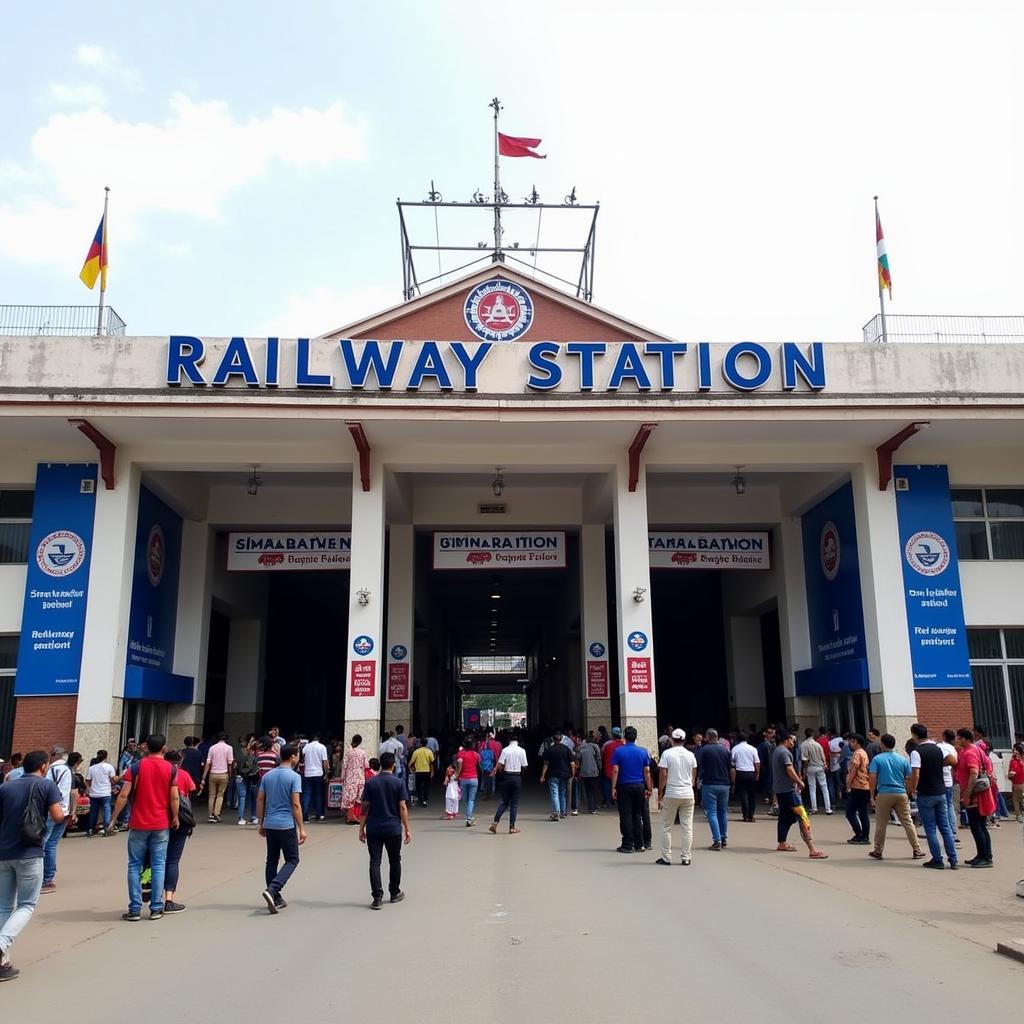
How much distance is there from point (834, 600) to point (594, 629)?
4.81 meters

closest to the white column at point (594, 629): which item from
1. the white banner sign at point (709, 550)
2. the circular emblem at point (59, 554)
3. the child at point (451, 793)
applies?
the white banner sign at point (709, 550)

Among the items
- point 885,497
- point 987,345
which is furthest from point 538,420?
point 987,345

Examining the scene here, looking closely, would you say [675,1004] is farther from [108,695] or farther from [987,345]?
[987,345]

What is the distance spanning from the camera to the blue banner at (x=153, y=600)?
16.8 m

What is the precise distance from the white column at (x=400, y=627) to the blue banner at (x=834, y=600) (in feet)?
26.6

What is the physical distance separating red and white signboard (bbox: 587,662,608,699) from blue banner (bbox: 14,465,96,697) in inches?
375

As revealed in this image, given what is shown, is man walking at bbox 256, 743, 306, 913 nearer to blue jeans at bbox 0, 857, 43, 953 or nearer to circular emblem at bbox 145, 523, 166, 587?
blue jeans at bbox 0, 857, 43, 953

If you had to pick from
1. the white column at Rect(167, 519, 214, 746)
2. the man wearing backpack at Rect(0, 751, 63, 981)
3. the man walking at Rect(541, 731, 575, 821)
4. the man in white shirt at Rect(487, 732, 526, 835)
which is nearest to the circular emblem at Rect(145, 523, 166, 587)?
the white column at Rect(167, 519, 214, 746)

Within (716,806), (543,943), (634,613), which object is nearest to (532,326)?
(634,613)

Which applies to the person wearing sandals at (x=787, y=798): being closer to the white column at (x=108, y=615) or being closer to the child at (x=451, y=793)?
the child at (x=451, y=793)

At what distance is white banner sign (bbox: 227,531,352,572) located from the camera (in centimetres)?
1888

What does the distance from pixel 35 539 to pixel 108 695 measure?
3.12 metres

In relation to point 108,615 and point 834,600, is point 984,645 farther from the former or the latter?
point 108,615

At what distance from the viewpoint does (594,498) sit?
1920 cm
